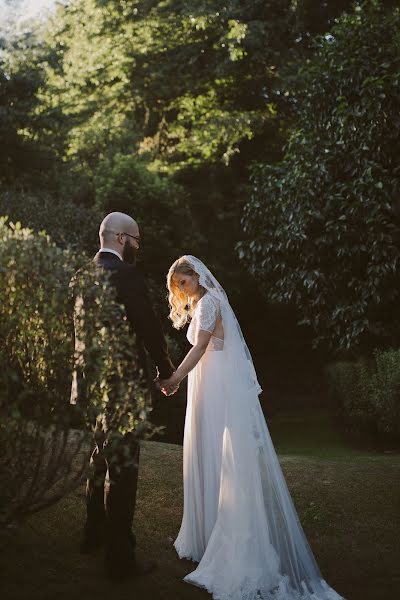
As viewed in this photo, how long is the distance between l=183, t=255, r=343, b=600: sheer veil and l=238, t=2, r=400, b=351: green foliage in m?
6.89

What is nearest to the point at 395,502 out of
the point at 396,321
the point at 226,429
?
the point at 226,429

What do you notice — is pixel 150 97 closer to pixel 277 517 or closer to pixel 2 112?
pixel 2 112

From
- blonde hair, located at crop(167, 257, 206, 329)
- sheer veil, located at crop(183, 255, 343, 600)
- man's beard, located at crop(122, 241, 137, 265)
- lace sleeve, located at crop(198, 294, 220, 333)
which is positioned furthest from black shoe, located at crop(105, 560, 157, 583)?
man's beard, located at crop(122, 241, 137, 265)

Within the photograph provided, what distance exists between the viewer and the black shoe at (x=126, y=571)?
5.05 metres

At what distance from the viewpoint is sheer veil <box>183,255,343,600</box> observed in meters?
5.01

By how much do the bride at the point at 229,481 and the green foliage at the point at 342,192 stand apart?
667 cm

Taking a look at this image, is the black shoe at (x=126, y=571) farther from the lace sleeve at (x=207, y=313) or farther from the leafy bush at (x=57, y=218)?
the leafy bush at (x=57, y=218)

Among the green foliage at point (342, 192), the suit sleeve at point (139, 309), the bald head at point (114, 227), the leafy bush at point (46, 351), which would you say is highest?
the green foliage at point (342, 192)

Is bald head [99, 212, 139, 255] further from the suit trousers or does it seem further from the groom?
the suit trousers

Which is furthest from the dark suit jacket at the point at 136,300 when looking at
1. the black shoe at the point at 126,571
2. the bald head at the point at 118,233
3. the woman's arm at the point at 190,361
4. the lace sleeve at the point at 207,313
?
the black shoe at the point at 126,571

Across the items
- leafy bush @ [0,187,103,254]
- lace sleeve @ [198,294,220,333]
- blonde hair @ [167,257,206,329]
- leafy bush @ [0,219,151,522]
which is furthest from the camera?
leafy bush @ [0,187,103,254]

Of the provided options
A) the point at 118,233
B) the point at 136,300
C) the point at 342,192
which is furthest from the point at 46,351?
the point at 342,192

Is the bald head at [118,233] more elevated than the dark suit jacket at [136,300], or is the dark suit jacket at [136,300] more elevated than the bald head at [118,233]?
the bald head at [118,233]

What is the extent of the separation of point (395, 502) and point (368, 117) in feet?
22.8
